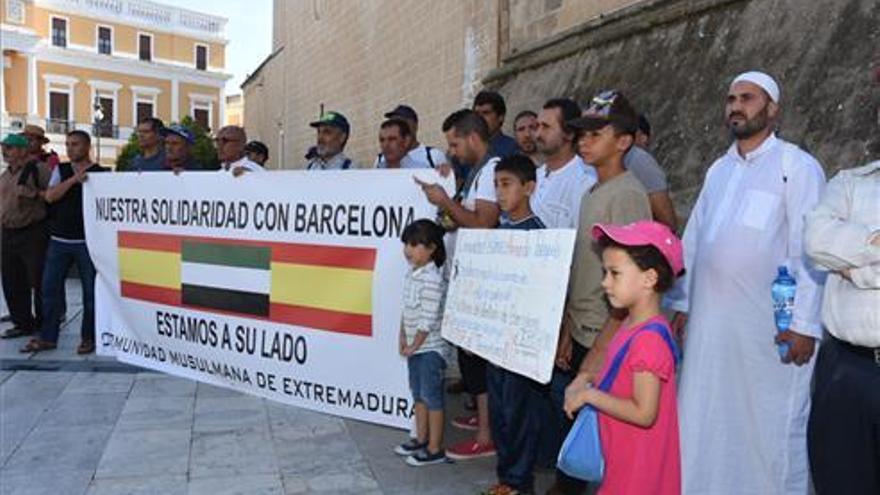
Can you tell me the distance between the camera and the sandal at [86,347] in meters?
6.69

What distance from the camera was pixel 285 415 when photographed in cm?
511

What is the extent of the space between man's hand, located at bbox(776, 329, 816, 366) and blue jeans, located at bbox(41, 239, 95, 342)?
5.53 metres

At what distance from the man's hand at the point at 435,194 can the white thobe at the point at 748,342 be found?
141cm

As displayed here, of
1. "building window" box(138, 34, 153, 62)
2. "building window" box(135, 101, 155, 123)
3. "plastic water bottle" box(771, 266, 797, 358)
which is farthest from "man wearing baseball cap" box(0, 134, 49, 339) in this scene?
"building window" box(138, 34, 153, 62)

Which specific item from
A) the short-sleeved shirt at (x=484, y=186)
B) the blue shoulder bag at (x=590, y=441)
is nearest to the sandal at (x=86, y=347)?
the short-sleeved shirt at (x=484, y=186)

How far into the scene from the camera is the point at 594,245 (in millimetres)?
3562

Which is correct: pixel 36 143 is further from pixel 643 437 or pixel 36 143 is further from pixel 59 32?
pixel 59 32

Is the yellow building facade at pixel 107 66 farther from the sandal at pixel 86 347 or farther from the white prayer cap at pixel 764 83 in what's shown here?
the white prayer cap at pixel 764 83

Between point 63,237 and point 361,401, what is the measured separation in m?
3.36

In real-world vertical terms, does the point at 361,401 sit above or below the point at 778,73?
below

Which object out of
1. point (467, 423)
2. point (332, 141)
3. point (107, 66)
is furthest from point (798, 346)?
point (107, 66)

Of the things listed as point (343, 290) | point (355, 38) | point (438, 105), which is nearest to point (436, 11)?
point (438, 105)

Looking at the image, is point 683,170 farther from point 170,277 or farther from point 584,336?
point 170,277

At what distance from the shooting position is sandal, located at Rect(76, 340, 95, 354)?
6691mm
